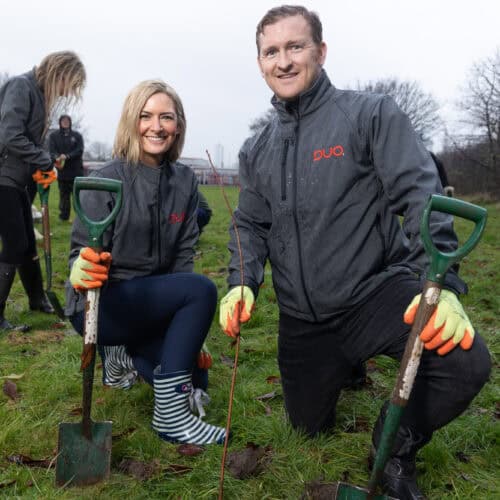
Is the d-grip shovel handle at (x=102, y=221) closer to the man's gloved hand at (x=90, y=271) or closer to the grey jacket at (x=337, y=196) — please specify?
the man's gloved hand at (x=90, y=271)

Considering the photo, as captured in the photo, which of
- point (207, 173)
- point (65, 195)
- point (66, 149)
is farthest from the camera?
point (65, 195)

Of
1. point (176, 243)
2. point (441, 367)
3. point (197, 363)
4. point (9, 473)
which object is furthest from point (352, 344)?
point (9, 473)

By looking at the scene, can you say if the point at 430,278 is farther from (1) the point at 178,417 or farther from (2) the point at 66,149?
(2) the point at 66,149

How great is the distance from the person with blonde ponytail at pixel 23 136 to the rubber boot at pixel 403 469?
3277mm

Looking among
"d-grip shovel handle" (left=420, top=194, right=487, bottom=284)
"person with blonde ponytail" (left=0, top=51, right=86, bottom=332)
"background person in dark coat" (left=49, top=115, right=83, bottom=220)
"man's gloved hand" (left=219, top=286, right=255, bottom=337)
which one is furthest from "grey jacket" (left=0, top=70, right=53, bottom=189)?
"background person in dark coat" (left=49, top=115, right=83, bottom=220)

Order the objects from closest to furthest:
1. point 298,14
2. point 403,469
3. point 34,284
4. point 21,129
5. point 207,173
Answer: point 403,469, point 298,14, point 21,129, point 34,284, point 207,173

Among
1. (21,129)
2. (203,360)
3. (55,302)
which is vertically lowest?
(55,302)

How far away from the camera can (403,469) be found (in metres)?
2.13

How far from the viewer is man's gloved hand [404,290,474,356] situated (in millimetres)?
→ 1762

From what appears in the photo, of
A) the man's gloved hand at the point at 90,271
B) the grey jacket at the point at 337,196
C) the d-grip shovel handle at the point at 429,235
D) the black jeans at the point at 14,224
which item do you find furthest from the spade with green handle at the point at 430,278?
the black jeans at the point at 14,224

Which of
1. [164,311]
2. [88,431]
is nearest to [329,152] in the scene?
[164,311]

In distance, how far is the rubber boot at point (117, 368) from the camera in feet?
10.1

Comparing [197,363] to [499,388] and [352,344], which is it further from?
[499,388]

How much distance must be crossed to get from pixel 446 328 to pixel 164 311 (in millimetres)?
1491
